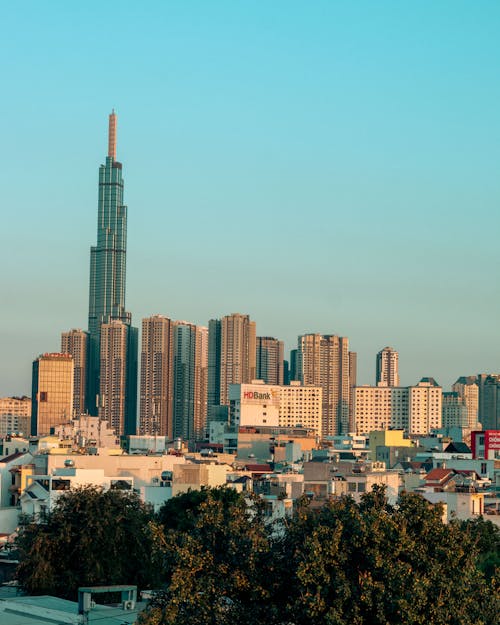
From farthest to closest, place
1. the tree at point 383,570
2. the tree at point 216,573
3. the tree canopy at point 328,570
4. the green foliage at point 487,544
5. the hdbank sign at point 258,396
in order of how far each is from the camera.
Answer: the hdbank sign at point 258,396
the green foliage at point 487,544
the tree at point 216,573
the tree canopy at point 328,570
the tree at point 383,570

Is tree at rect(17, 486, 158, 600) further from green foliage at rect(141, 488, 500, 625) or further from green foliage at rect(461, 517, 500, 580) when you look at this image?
green foliage at rect(141, 488, 500, 625)

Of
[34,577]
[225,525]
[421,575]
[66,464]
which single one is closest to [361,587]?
[421,575]

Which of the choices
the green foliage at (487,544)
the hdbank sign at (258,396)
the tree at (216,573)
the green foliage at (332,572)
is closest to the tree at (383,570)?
the green foliage at (332,572)

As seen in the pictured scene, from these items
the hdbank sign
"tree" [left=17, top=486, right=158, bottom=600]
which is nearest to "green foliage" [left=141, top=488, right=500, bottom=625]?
"tree" [left=17, top=486, right=158, bottom=600]

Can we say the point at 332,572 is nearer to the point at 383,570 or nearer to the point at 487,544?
the point at 383,570

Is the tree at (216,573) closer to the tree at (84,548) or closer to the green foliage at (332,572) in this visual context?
the green foliage at (332,572)

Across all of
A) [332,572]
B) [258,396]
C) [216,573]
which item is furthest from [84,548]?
[258,396]

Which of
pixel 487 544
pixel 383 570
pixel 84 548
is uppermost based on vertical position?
pixel 383 570

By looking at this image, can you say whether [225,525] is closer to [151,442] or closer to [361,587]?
[361,587]

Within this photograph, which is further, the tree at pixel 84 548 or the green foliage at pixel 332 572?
the tree at pixel 84 548
